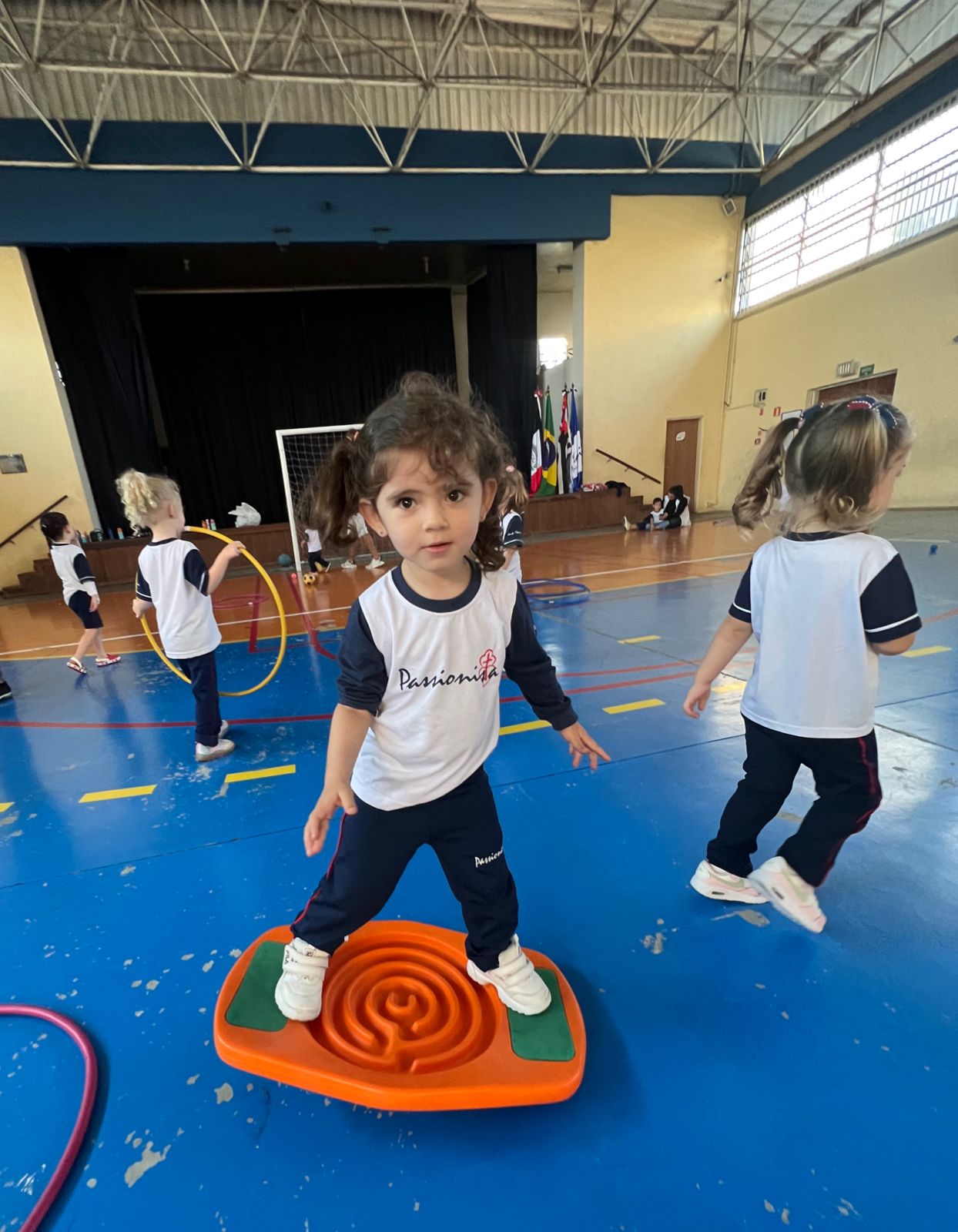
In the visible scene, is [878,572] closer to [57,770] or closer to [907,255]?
[57,770]

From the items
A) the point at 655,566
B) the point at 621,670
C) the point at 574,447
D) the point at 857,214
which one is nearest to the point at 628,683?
the point at 621,670

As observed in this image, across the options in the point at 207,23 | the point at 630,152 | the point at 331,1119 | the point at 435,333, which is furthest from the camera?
the point at 435,333

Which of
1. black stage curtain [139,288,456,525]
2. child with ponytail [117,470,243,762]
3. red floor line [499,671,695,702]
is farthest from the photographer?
black stage curtain [139,288,456,525]

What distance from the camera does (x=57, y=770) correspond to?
2912 millimetres

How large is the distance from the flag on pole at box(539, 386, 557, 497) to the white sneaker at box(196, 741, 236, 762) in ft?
35.4

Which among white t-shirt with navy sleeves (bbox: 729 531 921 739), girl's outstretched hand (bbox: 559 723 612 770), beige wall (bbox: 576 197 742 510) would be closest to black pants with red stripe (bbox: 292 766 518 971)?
girl's outstretched hand (bbox: 559 723 612 770)

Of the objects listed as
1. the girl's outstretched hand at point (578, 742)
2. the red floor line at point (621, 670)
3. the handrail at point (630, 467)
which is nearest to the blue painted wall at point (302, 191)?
the handrail at point (630, 467)

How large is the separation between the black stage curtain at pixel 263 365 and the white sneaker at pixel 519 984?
52.2 feet

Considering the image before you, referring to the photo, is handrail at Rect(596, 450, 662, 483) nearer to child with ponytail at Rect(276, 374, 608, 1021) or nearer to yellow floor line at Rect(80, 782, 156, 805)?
yellow floor line at Rect(80, 782, 156, 805)

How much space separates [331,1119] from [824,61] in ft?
51.8

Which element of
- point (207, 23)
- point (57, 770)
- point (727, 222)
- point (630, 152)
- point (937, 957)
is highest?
point (207, 23)

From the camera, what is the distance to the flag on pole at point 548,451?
1288cm

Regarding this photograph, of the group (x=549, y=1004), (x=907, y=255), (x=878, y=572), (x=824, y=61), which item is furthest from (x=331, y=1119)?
(x=824, y=61)

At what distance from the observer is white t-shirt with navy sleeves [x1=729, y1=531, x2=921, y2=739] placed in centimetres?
138
